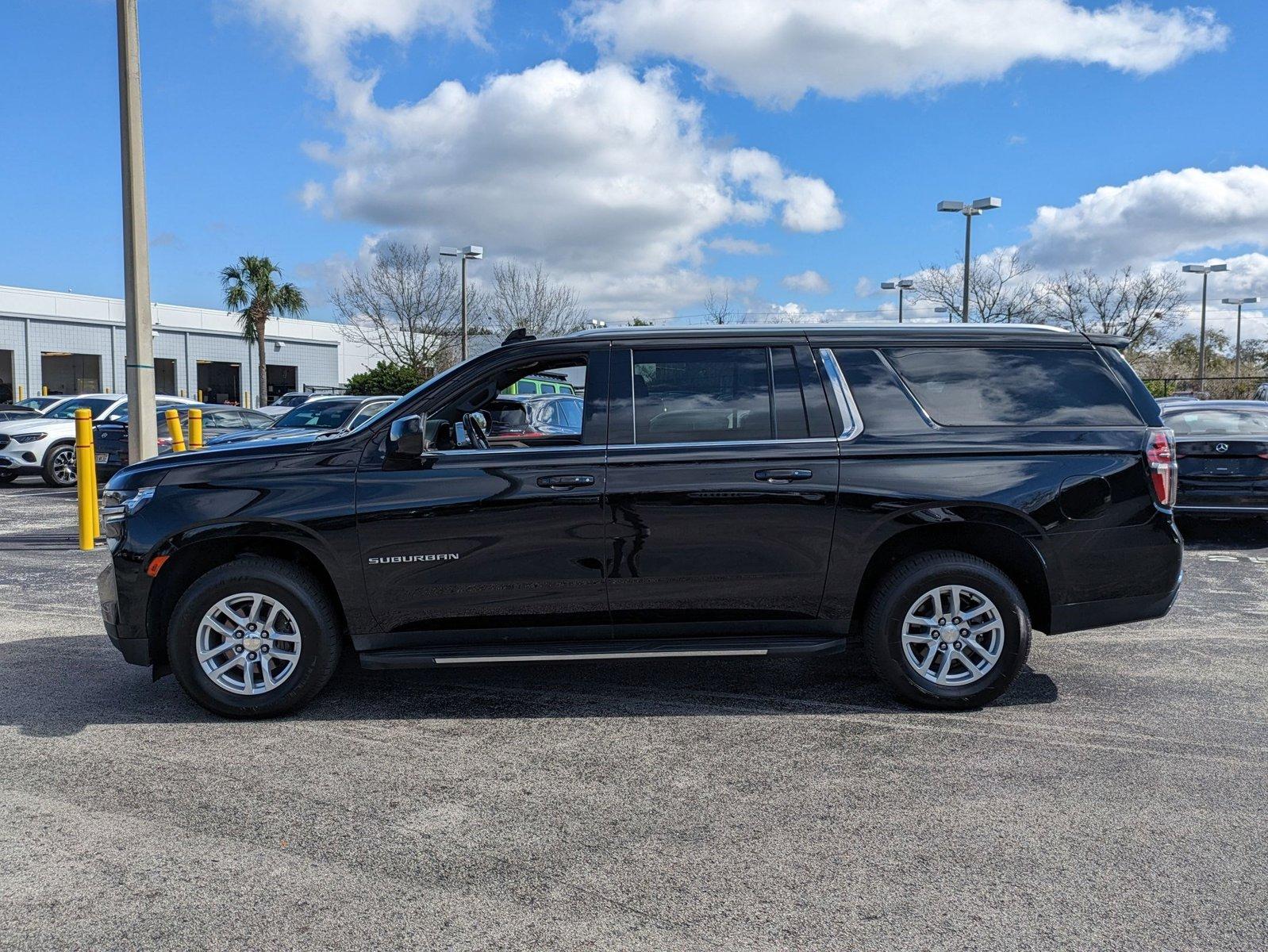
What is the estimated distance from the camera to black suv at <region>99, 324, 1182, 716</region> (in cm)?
487

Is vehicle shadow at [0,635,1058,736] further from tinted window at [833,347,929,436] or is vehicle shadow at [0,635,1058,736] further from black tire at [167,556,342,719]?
tinted window at [833,347,929,436]

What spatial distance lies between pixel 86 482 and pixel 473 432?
280 inches

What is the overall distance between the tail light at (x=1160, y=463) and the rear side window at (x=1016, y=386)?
0.13 meters

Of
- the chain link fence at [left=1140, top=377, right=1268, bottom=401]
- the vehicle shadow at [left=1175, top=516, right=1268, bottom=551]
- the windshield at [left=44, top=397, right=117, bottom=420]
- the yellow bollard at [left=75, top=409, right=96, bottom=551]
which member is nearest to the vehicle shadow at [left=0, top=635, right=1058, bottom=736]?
the yellow bollard at [left=75, top=409, right=96, bottom=551]

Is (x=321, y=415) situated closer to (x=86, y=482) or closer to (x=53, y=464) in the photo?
(x=86, y=482)

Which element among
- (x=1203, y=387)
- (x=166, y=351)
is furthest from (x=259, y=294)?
(x=1203, y=387)

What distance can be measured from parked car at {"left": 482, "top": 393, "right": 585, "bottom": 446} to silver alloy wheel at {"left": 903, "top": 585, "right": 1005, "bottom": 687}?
188 cm

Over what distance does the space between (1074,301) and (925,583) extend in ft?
124

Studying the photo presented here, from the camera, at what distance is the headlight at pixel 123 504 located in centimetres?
494

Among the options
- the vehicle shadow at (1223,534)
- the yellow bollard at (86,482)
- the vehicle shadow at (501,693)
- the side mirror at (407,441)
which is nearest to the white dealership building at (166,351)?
the yellow bollard at (86,482)

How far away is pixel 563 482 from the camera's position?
191 inches

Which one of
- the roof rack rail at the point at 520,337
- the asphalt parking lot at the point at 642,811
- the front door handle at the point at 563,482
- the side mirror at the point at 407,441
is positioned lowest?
the asphalt parking lot at the point at 642,811

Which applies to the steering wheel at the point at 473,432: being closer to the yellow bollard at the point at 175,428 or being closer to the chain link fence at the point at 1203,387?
the yellow bollard at the point at 175,428

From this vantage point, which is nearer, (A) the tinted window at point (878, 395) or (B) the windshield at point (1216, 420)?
(A) the tinted window at point (878, 395)
